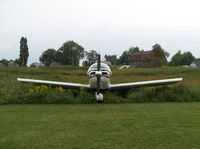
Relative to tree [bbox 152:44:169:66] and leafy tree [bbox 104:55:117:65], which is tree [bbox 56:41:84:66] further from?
tree [bbox 152:44:169:66]

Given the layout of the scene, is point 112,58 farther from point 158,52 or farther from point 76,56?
point 158,52

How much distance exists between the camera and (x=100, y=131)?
584cm

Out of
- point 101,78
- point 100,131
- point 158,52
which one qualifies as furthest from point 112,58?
point 100,131

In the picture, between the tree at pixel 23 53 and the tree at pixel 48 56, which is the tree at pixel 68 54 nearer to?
the tree at pixel 48 56

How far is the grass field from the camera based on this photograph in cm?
476

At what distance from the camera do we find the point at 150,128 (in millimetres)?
6062

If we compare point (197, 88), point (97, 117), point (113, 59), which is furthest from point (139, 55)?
point (97, 117)

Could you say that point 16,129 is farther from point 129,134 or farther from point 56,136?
point 129,134

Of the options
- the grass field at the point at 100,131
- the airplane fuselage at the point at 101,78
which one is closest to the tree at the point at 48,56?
the airplane fuselage at the point at 101,78

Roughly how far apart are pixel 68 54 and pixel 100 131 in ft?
280

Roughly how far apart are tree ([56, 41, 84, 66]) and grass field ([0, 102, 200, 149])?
267ft

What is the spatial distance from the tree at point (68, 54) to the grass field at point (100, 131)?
8136 cm

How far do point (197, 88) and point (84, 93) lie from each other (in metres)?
5.49

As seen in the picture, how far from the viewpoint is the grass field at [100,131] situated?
15.6ft
